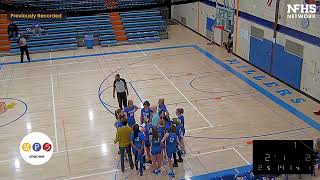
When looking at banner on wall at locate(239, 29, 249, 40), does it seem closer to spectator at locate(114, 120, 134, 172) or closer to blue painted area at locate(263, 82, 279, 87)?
blue painted area at locate(263, 82, 279, 87)

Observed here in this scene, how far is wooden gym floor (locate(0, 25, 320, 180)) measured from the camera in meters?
11.3

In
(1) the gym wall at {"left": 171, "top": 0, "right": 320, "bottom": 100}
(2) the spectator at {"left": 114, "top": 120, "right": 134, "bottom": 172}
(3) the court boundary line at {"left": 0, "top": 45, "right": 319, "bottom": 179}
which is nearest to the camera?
(2) the spectator at {"left": 114, "top": 120, "right": 134, "bottom": 172}

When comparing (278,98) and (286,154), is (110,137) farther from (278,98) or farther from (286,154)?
(278,98)

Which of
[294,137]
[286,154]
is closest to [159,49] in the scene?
[294,137]

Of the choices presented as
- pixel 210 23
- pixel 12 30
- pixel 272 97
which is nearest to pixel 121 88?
pixel 272 97

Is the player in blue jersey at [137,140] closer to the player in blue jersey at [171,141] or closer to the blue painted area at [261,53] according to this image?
the player in blue jersey at [171,141]

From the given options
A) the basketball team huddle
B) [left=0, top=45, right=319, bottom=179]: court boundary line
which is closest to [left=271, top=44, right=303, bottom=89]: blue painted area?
[left=0, top=45, right=319, bottom=179]: court boundary line

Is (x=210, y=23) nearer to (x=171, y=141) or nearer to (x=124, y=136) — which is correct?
(x=171, y=141)

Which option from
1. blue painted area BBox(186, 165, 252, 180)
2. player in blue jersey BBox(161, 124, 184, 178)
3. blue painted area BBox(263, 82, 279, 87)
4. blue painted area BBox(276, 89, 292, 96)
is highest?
player in blue jersey BBox(161, 124, 184, 178)

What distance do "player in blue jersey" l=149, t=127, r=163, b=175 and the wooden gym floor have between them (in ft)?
0.72

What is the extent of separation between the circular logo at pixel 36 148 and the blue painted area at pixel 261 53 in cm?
1071

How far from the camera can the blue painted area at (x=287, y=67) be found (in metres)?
16.2

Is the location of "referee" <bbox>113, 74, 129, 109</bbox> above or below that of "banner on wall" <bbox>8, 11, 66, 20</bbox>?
below

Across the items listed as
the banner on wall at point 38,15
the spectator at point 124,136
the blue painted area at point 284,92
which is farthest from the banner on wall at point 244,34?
the banner on wall at point 38,15
